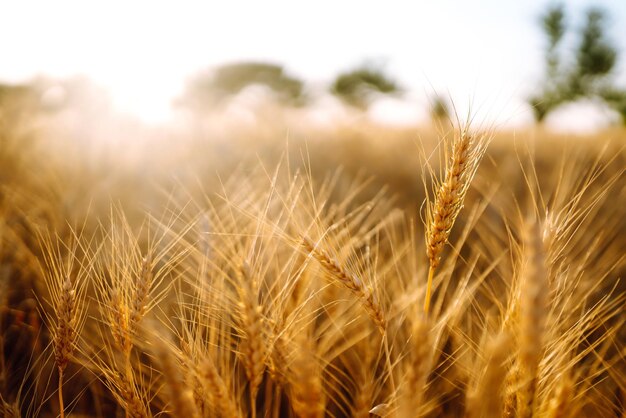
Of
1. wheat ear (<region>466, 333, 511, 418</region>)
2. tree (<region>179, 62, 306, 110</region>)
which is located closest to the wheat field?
wheat ear (<region>466, 333, 511, 418</region>)

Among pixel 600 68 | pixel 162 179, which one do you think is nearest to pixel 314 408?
pixel 162 179

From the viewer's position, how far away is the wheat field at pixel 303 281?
85cm

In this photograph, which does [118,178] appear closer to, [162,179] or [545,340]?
[162,179]

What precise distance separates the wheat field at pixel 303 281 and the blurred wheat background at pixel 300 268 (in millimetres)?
11

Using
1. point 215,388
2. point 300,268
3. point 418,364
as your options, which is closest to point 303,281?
point 300,268

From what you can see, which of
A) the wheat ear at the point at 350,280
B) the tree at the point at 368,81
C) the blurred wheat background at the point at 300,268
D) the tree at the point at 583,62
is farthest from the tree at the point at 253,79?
the wheat ear at the point at 350,280

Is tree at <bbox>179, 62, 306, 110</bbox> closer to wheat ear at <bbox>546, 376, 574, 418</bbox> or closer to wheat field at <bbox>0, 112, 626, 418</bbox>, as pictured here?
wheat field at <bbox>0, 112, 626, 418</bbox>

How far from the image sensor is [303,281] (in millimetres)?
1264

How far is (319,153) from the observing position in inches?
134

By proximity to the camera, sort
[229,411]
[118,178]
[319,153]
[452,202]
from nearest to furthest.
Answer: [229,411], [452,202], [118,178], [319,153]

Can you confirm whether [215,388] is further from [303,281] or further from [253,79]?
[253,79]

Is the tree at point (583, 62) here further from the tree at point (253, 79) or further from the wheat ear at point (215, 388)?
the wheat ear at point (215, 388)

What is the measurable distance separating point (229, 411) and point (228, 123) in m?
4.10

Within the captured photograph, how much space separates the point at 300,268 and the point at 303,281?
231 mm
